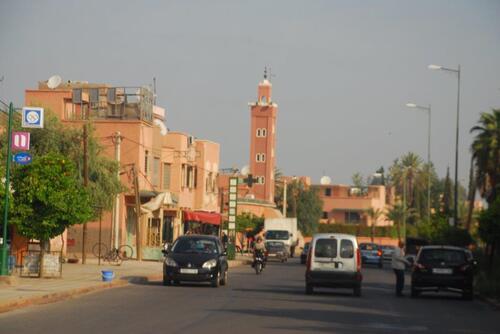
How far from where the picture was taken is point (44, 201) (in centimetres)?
3130

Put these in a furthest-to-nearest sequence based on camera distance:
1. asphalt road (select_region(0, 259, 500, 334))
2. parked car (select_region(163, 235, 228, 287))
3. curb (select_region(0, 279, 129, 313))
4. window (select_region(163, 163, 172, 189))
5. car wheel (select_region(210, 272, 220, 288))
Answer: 1. window (select_region(163, 163, 172, 189))
2. car wheel (select_region(210, 272, 220, 288))
3. parked car (select_region(163, 235, 228, 287))
4. curb (select_region(0, 279, 129, 313))
5. asphalt road (select_region(0, 259, 500, 334))

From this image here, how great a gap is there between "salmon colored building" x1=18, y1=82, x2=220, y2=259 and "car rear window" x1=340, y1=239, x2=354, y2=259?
24.2m

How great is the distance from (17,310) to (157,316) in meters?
3.23

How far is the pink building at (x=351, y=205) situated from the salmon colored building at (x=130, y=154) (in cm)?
7337

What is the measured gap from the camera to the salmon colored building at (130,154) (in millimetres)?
56188

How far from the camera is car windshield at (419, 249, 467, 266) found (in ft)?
104

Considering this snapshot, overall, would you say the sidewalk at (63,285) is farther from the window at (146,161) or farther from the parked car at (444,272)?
the window at (146,161)

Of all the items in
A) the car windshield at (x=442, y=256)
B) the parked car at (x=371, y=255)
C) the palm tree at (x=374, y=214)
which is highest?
the palm tree at (x=374, y=214)

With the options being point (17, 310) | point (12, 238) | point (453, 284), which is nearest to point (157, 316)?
point (17, 310)

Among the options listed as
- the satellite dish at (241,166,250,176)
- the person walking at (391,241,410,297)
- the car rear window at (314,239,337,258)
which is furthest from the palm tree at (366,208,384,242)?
the car rear window at (314,239,337,258)

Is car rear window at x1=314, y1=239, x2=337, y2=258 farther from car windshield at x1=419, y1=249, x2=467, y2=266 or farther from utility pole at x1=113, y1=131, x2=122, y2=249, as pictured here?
utility pole at x1=113, y1=131, x2=122, y2=249

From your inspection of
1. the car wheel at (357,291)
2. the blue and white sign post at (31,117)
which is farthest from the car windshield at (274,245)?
the blue and white sign post at (31,117)

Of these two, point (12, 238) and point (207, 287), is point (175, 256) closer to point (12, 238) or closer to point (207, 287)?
point (207, 287)

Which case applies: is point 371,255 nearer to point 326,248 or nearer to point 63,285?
point 326,248
